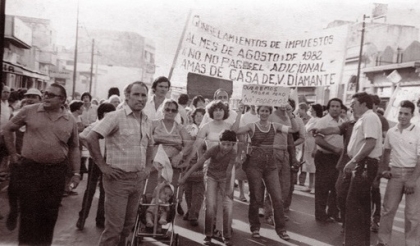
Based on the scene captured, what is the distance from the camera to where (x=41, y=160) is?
13.9 feet

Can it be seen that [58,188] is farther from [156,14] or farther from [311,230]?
[311,230]

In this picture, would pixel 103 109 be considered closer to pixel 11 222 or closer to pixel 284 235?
pixel 11 222

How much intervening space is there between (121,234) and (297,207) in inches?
165

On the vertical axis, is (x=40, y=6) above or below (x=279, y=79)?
above

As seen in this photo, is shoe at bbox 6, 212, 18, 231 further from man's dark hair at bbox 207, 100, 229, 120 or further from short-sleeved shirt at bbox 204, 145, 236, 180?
man's dark hair at bbox 207, 100, 229, 120

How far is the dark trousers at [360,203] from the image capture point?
5.27m

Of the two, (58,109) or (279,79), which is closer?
(58,109)

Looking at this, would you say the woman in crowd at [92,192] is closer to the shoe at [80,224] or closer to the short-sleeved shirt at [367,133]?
Result: the shoe at [80,224]

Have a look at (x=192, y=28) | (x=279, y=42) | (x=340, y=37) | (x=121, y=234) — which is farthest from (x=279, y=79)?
(x=121, y=234)

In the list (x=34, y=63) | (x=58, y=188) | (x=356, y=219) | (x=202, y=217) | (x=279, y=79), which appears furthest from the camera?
(x=34, y=63)

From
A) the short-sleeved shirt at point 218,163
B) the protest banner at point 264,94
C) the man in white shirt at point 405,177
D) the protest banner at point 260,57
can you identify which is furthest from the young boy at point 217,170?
the man in white shirt at point 405,177

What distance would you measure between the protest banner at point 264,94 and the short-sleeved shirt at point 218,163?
1037 millimetres

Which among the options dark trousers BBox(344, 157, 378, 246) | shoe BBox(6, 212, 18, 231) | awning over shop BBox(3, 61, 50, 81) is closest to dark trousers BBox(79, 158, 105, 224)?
shoe BBox(6, 212, 18, 231)

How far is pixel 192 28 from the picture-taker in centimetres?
634
